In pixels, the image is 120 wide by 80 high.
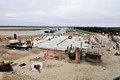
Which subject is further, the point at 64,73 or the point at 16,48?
the point at 16,48

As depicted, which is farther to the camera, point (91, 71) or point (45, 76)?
point (91, 71)

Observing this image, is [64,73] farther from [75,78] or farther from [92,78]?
[92,78]

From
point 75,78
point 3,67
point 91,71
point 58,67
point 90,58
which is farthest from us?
point 90,58

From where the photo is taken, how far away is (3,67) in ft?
46.9

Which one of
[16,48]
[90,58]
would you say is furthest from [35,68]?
[16,48]

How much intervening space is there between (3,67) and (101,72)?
28.7 ft

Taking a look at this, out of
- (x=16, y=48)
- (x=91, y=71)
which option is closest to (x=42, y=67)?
(x=91, y=71)

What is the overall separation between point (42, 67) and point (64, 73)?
2.71 metres

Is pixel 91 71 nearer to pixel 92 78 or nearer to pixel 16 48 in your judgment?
pixel 92 78

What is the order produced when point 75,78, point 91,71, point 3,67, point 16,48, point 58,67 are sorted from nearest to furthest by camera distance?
point 75,78, point 3,67, point 91,71, point 58,67, point 16,48

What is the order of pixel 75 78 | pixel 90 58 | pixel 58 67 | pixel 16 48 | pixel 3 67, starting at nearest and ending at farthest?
pixel 75 78, pixel 3 67, pixel 58 67, pixel 90 58, pixel 16 48

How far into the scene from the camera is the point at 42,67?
16219mm

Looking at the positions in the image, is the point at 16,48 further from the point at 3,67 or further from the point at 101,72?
the point at 101,72

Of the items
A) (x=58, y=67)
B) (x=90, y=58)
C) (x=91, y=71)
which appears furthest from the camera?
(x=90, y=58)
